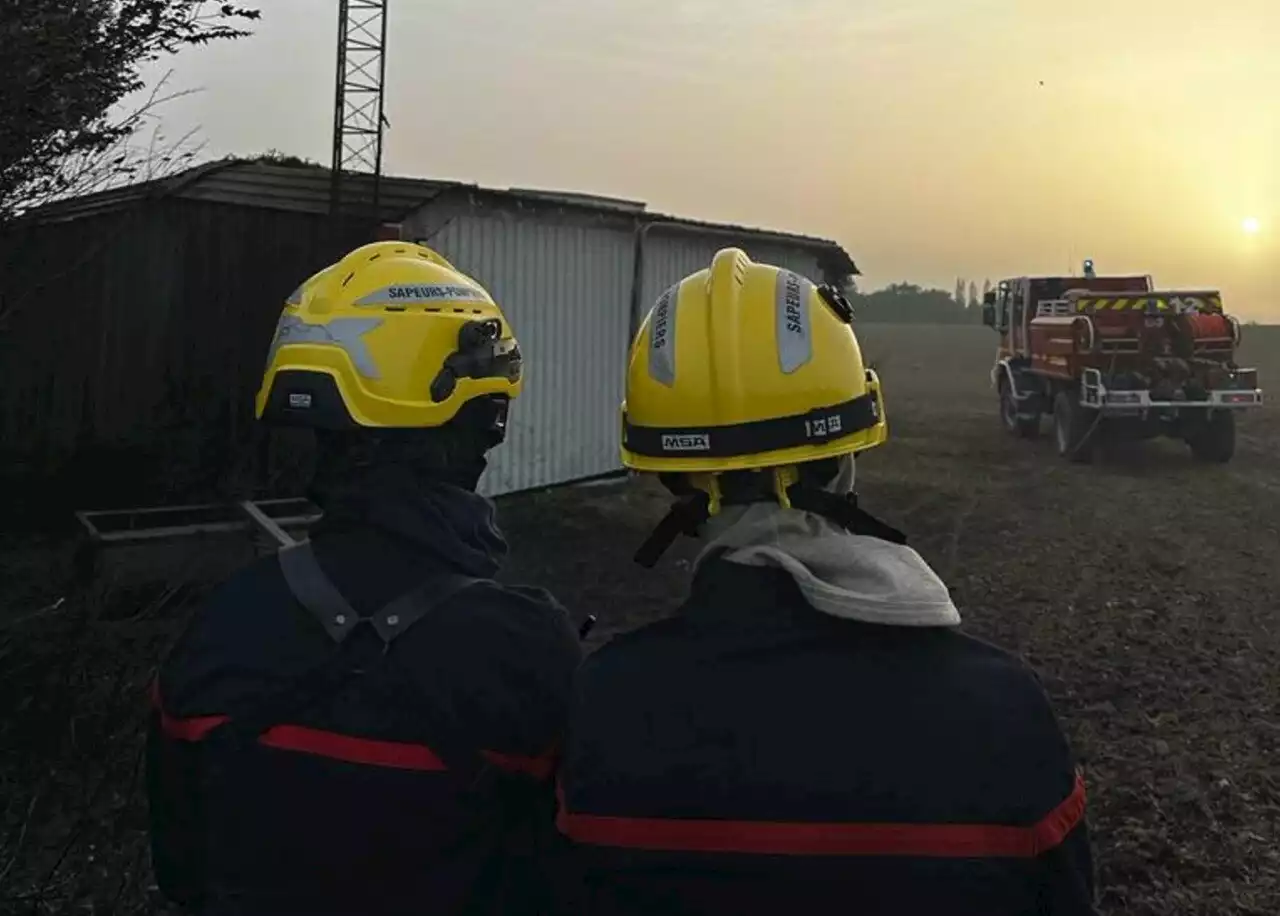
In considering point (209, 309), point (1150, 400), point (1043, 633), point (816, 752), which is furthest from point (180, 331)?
point (1150, 400)

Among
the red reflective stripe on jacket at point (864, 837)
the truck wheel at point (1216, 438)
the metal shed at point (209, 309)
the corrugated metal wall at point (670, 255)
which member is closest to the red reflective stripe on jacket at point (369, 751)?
the red reflective stripe on jacket at point (864, 837)

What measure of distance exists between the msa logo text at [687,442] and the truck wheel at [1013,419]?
56.1ft

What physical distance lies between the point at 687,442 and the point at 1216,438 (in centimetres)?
1554

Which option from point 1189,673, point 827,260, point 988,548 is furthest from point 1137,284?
point 1189,673

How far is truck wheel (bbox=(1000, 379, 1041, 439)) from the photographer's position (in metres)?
18.2

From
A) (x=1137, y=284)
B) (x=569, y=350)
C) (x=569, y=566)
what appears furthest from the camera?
(x=1137, y=284)

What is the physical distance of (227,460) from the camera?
32.8 ft

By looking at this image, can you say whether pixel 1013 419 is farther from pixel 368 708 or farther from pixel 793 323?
pixel 368 708

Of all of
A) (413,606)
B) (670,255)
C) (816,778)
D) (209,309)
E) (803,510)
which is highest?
(670,255)

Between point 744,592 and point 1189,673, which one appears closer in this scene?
point 744,592

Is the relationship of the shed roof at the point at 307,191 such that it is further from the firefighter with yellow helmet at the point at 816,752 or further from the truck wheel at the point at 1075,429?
the firefighter with yellow helmet at the point at 816,752

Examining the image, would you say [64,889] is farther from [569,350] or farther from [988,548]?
[569,350]

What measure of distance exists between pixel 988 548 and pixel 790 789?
32.3 ft

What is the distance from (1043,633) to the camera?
26.7 feet
